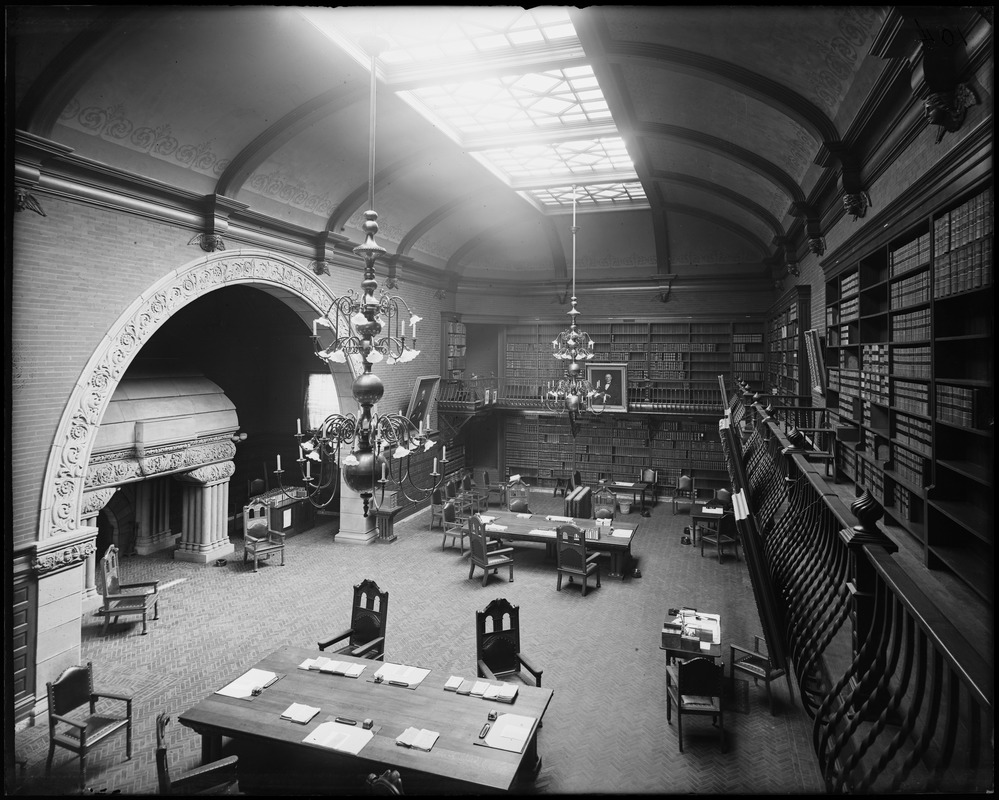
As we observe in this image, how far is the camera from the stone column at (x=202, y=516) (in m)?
10.6

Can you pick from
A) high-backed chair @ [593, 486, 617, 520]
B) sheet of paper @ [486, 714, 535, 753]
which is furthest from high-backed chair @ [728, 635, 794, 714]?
high-backed chair @ [593, 486, 617, 520]

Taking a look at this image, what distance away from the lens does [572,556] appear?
9.23 metres

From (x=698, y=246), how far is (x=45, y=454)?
44.2ft

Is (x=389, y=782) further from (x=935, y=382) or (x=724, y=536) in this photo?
(x=724, y=536)

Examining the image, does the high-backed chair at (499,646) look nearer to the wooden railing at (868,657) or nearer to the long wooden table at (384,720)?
the long wooden table at (384,720)

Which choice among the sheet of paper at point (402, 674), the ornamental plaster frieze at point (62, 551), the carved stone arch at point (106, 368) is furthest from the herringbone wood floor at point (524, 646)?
the carved stone arch at point (106, 368)

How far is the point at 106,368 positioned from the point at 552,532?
692cm

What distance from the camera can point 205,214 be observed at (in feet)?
25.8

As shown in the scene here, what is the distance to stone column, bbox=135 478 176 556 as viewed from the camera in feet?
35.8

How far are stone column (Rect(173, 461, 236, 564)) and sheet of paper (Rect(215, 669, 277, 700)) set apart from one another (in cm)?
622

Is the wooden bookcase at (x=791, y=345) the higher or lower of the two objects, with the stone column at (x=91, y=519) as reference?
higher

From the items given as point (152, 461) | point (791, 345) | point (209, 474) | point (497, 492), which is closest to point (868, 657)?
point (791, 345)

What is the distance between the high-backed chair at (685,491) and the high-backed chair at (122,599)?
390 inches

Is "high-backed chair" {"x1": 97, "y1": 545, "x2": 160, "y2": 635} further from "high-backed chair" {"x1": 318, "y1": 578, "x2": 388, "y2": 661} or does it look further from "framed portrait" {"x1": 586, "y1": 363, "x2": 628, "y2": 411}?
"framed portrait" {"x1": 586, "y1": 363, "x2": 628, "y2": 411}
